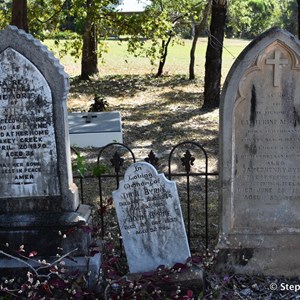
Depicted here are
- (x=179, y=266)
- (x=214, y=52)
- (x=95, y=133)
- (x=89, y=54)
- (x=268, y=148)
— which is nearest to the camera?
(x=179, y=266)

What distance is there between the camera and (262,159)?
14.6ft

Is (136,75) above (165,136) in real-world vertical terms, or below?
above

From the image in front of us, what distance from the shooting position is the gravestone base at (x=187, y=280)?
13.7 feet

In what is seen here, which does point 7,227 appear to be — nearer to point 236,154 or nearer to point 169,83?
point 236,154

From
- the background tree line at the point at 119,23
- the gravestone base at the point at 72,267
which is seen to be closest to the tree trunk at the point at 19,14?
the background tree line at the point at 119,23

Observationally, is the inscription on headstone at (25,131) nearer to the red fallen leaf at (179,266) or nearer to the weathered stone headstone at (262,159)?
the red fallen leaf at (179,266)

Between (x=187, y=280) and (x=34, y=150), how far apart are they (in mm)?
1618

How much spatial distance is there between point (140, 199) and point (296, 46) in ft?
5.71

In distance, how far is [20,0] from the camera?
11680 mm

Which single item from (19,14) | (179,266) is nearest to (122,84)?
(19,14)

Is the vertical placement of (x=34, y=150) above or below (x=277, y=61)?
below

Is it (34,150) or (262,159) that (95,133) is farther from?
(262,159)

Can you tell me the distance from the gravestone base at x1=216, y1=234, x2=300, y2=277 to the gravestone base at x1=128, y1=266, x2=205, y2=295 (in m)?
0.45

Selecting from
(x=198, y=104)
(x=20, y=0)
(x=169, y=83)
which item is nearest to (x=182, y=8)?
(x=169, y=83)
